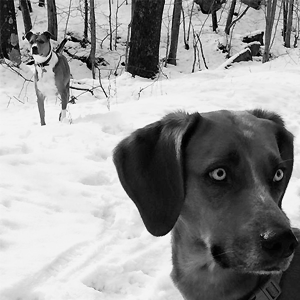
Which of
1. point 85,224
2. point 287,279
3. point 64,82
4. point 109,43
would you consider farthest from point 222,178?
point 109,43

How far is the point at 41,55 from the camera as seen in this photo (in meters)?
10.6

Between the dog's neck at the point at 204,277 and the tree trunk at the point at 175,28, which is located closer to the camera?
the dog's neck at the point at 204,277

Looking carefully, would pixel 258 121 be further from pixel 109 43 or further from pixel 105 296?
pixel 109 43

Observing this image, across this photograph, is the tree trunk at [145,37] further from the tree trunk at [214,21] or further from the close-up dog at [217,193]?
the tree trunk at [214,21]

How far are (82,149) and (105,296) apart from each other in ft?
10.0

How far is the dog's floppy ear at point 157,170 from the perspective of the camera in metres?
2.34

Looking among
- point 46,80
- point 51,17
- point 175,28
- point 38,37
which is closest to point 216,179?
point 46,80

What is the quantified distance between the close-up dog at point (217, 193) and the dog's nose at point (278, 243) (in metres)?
0.01

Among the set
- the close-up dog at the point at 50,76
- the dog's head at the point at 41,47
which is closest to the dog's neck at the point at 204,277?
the close-up dog at the point at 50,76

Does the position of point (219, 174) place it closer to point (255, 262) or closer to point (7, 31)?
point (255, 262)

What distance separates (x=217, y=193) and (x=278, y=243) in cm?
38

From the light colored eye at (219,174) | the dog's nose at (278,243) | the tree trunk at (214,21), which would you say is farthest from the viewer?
the tree trunk at (214,21)

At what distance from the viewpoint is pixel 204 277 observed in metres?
2.55

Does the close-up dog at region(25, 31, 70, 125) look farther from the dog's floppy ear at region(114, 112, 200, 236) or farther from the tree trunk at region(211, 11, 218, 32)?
the tree trunk at region(211, 11, 218, 32)
